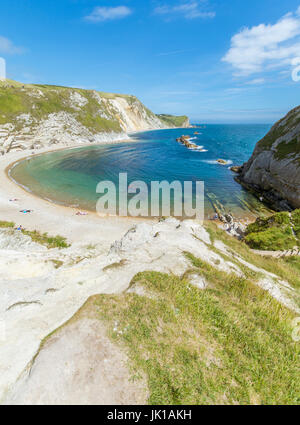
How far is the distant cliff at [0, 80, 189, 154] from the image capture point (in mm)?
80000

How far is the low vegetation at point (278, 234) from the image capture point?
20.2 metres

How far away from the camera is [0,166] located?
189 ft

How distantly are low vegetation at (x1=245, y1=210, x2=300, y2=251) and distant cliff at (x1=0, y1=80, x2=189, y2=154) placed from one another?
88.7 m

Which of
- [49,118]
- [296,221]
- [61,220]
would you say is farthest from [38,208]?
[49,118]

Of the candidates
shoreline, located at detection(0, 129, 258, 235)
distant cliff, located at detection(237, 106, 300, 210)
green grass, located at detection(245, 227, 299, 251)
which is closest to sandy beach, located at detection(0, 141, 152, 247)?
shoreline, located at detection(0, 129, 258, 235)

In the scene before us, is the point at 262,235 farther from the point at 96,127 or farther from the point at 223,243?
the point at 96,127

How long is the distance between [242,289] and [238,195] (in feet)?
126

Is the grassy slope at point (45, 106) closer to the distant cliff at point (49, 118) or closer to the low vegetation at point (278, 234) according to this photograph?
the distant cliff at point (49, 118)

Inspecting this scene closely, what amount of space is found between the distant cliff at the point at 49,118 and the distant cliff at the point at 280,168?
8838 centimetres

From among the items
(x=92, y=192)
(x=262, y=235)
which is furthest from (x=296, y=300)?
(x=92, y=192)

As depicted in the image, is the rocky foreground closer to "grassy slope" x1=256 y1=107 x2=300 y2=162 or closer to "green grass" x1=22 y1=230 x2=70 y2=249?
"green grass" x1=22 y1=230 x2=70 y2=249

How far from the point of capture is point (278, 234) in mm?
21094

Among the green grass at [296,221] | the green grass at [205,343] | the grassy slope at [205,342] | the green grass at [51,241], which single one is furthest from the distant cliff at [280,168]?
the green grass at [51,241]

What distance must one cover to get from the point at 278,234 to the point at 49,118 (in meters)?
110
